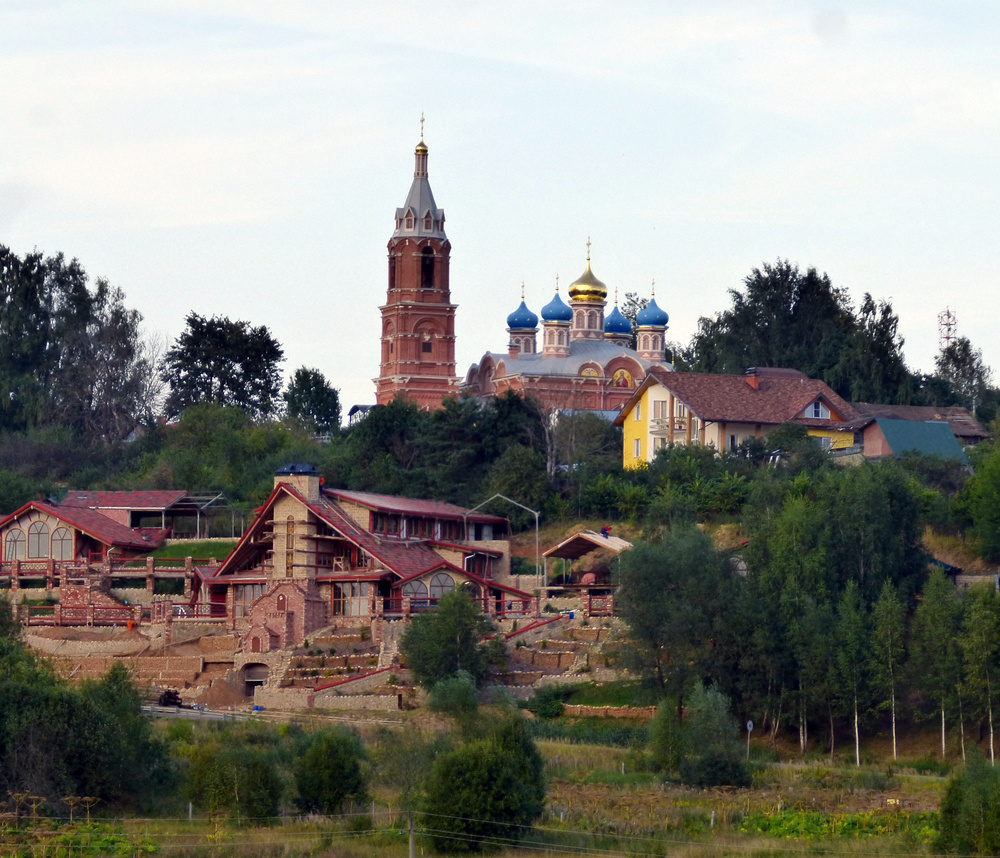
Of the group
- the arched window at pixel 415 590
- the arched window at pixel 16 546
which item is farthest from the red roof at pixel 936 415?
the arched window at pixel 16 546

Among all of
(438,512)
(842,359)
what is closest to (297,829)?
(438,512)

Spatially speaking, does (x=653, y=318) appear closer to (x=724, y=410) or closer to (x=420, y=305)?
(x=420, y=305)

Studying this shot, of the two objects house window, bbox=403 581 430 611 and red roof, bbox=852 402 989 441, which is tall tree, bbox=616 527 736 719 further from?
red roof, bbox=852 402 989 441

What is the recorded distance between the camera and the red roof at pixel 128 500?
268 ft

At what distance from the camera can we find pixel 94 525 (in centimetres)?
7794

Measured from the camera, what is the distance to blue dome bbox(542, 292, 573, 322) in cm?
11548

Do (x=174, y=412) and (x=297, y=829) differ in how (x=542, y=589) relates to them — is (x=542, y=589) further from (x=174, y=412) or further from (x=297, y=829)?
(x=174, y=412)

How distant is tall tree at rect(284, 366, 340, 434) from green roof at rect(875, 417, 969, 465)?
36.9m

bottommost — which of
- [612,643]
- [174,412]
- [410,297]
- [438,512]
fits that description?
[612,643]

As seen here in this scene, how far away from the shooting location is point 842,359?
90.6 m

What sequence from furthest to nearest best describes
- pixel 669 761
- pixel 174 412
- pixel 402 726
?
pixel 174 412 < pixel 402 726 < pixel 669 761

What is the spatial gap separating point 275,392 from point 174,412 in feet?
16.5

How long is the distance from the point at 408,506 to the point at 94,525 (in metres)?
12.2

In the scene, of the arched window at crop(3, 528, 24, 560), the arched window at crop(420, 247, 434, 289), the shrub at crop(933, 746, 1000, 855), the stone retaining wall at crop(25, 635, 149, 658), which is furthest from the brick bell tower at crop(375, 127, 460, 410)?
the shrub at crop(933, 746, 1000, 855)
